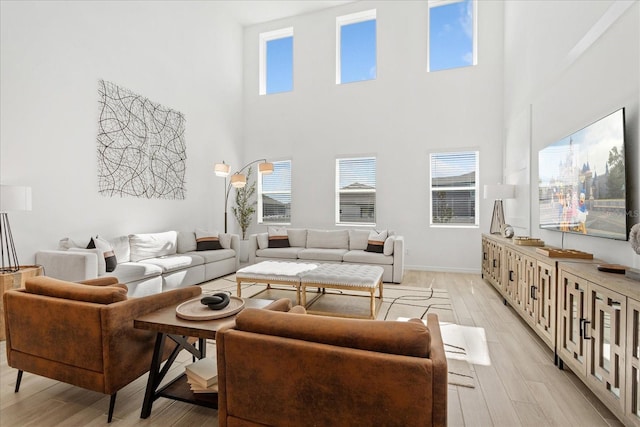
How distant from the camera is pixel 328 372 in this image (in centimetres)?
116

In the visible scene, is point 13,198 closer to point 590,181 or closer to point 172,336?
point 172,336

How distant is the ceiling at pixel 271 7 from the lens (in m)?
6.65

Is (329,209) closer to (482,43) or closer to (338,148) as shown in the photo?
(338,148)

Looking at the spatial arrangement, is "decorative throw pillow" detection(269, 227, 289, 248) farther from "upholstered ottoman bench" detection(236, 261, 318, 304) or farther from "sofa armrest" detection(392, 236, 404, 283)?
"sofa armrest" detection(392, 236, 404, 283)

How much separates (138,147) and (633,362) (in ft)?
18.7

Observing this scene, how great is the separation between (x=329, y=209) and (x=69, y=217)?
436 centimetres

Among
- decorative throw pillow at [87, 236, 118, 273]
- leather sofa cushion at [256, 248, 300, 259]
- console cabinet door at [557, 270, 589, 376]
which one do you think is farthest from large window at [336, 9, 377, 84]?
console cabinet door at [557, 270, 589, 376]

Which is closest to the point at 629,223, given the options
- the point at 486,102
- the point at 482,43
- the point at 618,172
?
the point at 618,172

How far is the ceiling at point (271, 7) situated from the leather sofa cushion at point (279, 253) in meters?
4.98

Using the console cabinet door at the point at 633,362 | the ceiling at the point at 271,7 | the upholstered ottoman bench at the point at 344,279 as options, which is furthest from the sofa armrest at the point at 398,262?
the ceiling at the point at 271,7

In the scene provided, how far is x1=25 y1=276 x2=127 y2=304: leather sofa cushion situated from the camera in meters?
1.77

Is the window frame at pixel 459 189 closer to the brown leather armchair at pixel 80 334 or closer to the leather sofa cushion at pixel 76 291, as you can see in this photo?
the brown leather armchair at pixel 80 334

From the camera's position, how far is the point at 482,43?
5.93 meters

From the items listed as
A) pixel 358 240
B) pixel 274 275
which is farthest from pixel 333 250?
pixel 274 275
